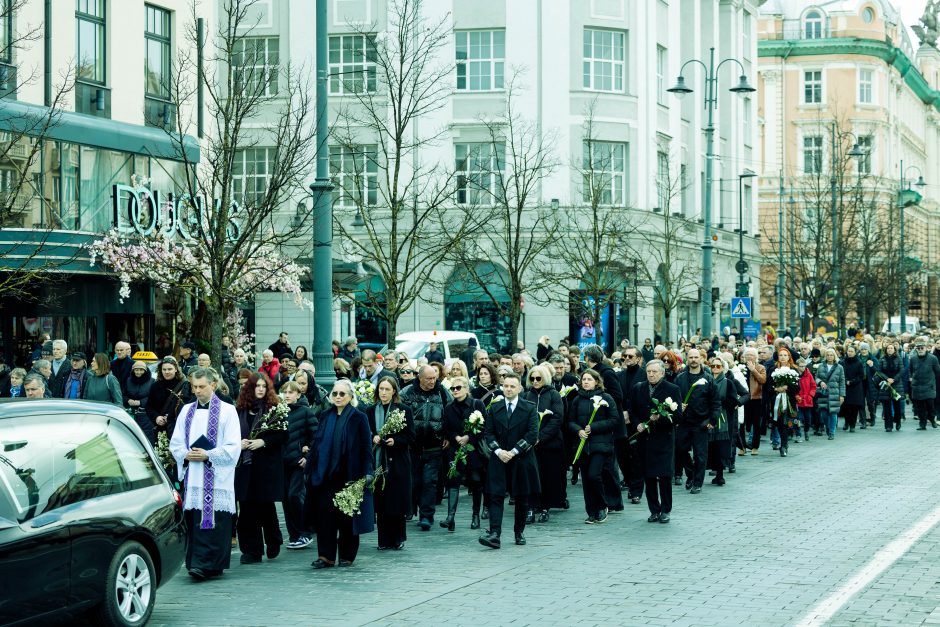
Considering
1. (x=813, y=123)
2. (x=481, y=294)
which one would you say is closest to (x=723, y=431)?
(x=481, y=294)

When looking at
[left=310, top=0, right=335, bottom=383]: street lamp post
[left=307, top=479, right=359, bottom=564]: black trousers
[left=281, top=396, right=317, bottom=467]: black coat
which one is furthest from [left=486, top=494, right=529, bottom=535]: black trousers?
[left=310, top=0, right=335, bottom=383]: street lamp post

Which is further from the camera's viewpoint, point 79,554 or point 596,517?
point 596,517

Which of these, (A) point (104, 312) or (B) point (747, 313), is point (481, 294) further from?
(A) point (104, 312)

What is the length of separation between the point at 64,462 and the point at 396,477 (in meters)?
4.90

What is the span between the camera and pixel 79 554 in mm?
8375

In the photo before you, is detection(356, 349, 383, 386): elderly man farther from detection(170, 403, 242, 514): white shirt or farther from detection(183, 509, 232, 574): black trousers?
detection(183, 509, 232, 574): black trousers

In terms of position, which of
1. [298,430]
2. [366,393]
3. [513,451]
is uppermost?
[366,393]

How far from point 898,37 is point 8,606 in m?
95.3

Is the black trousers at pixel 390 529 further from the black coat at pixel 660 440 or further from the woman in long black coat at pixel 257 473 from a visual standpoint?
the black coat at pixel 660 440

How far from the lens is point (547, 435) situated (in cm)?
1443

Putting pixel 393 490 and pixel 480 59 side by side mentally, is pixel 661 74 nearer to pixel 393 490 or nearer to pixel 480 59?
pixel 480 59

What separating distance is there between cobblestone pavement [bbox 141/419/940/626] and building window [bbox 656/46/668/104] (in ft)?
109

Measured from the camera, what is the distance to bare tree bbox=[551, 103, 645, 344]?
38375 millimetres

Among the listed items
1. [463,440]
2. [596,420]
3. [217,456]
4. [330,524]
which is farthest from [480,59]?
[217,456]
